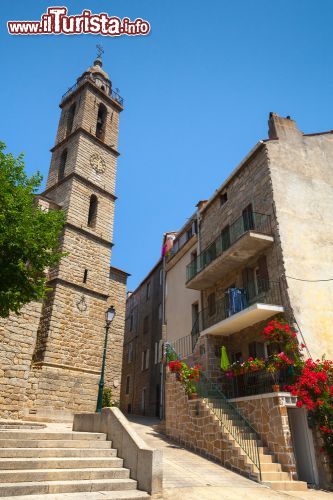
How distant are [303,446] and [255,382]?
241cm

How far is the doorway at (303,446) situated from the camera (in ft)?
31.3

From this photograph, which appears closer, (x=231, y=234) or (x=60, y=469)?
(x=60, y=469)

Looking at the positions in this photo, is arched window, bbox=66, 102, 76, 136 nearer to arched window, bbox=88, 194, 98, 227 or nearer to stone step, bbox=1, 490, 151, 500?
arched window, bbox=88, 194, 98, 227

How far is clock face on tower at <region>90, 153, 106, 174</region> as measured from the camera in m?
23.3

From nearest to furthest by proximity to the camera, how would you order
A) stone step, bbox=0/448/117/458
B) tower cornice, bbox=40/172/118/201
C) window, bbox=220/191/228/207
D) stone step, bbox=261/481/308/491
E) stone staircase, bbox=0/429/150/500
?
stone staircase, bbox=0/429/150/500 < stone step, bbox=0/448/117/458 < stone step, bbox=261/481/308/491 < window, bbox=220/191/228/207 < tower cornice, bbox=40/172/118/201

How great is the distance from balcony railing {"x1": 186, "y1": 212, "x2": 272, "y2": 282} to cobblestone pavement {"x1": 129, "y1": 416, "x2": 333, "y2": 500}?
737 cm

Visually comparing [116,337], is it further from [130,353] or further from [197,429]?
[197,429]

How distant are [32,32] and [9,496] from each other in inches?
559

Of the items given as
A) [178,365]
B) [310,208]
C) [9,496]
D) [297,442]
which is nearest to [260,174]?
[310,208]

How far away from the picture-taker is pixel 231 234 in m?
15.2

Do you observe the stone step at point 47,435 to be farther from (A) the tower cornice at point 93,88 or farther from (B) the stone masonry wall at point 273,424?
(A) the tower cornice at point 93,88

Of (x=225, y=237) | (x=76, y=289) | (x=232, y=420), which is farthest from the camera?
(x=76, y=289)

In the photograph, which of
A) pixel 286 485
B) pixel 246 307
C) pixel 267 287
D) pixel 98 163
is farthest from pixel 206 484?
pixel 98 163

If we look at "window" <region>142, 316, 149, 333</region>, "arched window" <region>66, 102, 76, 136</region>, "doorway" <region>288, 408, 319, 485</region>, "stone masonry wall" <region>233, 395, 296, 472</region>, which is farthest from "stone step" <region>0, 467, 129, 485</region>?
"arched window" <region>66, 102, 76, 136</region>
